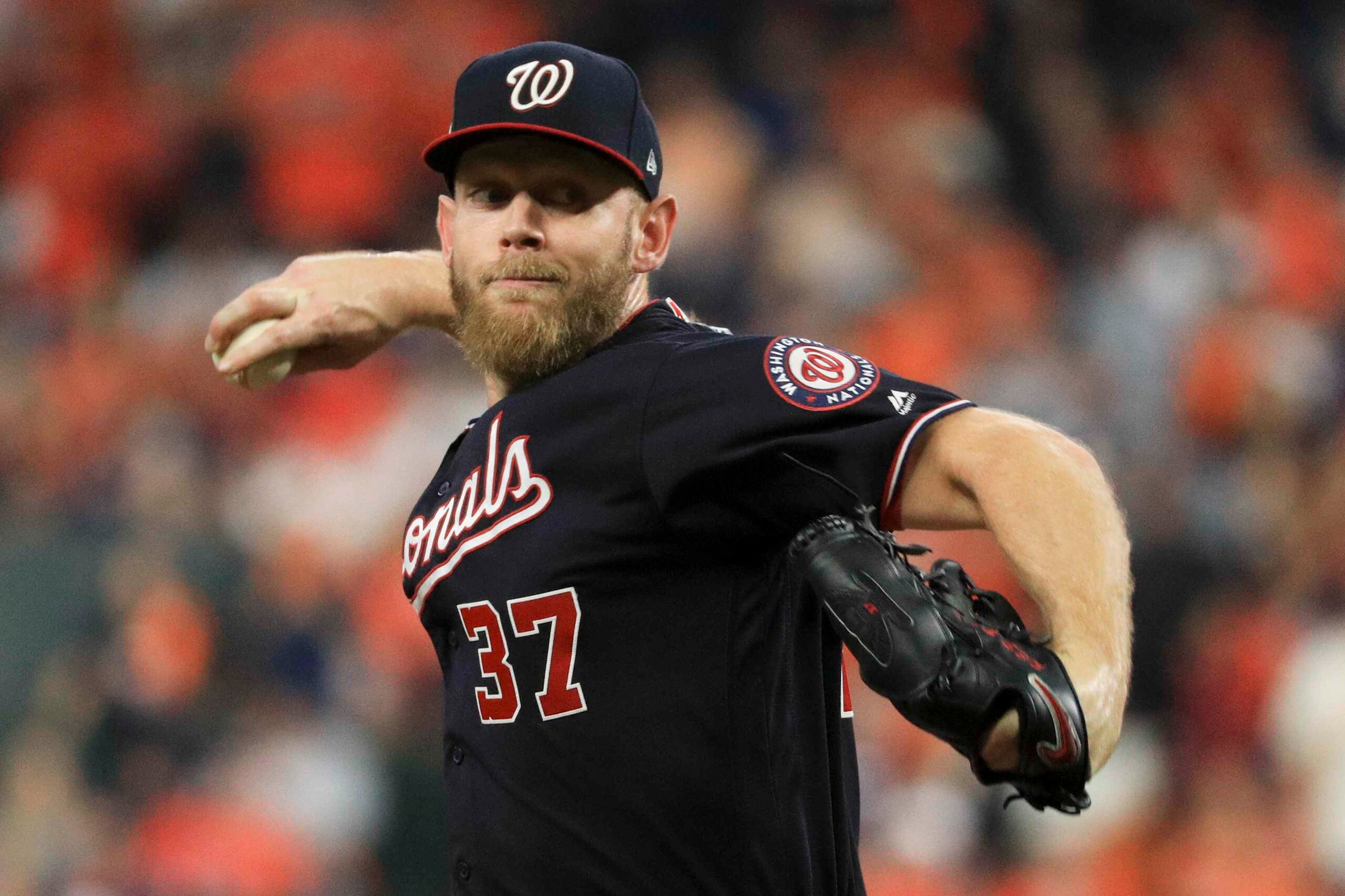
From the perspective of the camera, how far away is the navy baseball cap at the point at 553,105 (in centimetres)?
184

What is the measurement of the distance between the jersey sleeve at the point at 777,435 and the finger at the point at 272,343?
2.19 ft

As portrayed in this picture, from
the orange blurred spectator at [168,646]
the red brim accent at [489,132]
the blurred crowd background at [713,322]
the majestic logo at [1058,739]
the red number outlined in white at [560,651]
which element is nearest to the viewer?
the majestic logo at [1058,739]

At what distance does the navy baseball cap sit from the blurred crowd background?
276cm

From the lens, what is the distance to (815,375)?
1.61 meters

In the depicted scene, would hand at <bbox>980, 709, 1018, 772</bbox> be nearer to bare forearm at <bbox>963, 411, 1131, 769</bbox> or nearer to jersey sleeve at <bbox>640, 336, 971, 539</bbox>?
bare forearm at <bbox>963, 411, 1131, 769</bbox>

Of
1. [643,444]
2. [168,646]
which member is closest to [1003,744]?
[643,444]

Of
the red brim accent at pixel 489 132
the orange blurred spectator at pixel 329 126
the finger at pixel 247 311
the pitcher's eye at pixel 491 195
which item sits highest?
the orange blurred spectator at pixel 329 126

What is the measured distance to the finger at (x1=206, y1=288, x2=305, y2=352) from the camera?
6.79 feet

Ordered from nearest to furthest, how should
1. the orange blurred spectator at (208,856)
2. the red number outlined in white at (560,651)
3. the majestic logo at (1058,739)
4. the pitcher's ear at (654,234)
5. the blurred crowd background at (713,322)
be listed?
1. the majestic logo at (1058,739)
2. the red number outlined in white at (560,651)
3. the pitcher's ear at (654,234)
4. the blurred crowd background at (713,322)
5. the orange blurred spectator at (208,856)

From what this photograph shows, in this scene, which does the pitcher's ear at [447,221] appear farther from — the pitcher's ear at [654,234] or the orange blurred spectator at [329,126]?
the orange blurred spectator at [329,126]

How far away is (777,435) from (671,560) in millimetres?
216

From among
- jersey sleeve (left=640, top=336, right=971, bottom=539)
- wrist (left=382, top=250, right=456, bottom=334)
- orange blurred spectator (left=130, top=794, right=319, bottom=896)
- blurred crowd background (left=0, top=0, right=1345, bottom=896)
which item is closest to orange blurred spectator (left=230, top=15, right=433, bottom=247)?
blurred crowd background (left=0, top=0, right=1345, bottom=896)

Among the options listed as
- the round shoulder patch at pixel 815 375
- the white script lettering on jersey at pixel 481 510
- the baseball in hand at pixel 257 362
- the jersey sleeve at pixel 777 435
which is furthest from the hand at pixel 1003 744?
the baseball in hand at pixel 257 362

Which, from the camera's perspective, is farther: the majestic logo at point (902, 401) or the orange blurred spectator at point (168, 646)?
the orange blurred spectator at point (168, 646)
